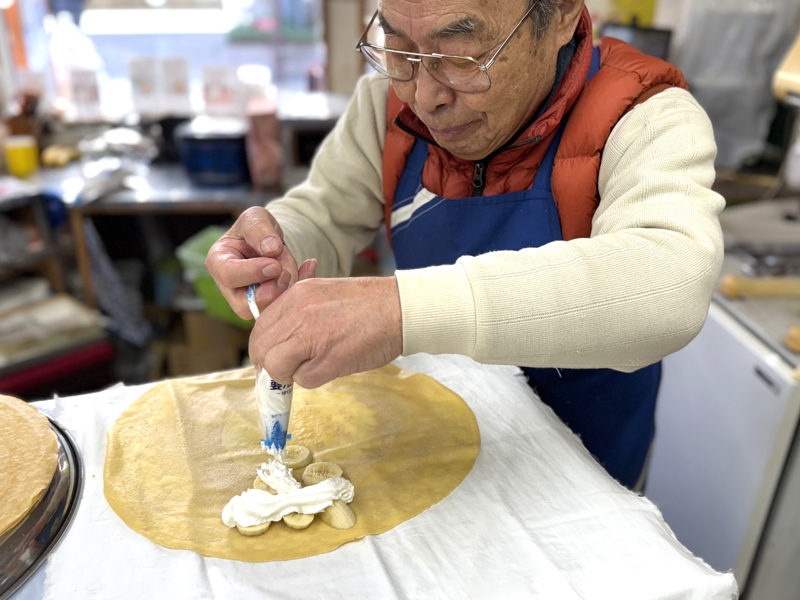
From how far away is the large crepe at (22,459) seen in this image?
0.82 m

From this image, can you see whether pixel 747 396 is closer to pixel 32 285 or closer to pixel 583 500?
pixel 583 500

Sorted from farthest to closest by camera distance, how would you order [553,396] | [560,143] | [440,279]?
[553,396], [560,143], [440,279]

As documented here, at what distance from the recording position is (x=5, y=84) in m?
3.13

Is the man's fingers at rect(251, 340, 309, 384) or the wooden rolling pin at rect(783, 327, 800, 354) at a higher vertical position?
the man's fingers at rect(251, 340, 309, 384)

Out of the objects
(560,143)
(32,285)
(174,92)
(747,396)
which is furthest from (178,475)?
(174,92)

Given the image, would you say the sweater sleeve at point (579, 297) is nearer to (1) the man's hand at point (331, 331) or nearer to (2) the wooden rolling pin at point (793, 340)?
(1) the man's hand at point (331, 331)

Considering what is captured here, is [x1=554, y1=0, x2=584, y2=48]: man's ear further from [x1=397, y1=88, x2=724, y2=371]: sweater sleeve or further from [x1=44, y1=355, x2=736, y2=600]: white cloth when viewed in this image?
[x1=44, y1=355, x2=736, y2=600]: white cloth

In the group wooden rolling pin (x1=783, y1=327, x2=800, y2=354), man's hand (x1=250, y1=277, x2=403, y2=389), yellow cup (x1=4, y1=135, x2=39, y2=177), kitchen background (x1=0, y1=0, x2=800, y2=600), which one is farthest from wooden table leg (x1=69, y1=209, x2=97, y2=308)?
wooden rolling pin (x1=783, y1=327, x2=800, y2=354)

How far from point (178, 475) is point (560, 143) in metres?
0.75

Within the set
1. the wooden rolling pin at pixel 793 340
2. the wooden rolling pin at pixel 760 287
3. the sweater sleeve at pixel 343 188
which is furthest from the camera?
the wooden rolling pin at pixel 760 287

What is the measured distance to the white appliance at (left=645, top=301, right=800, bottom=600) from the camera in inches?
64.7

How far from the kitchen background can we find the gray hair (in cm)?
109

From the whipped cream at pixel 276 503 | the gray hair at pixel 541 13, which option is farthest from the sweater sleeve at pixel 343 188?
the whipped cream at pixel 276 503

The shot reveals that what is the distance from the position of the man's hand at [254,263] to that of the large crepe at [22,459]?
12.6 inches
